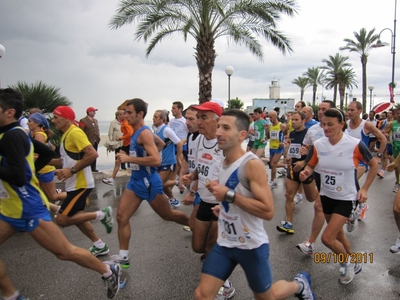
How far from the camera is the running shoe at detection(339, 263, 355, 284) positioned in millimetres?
3652

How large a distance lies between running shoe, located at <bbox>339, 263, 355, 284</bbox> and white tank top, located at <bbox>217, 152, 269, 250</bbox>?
1.71 m

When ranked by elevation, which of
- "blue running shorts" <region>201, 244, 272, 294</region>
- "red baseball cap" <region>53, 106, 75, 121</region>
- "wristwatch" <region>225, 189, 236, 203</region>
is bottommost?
"blue running shorts" <region>201, 244, 272, 294</region>

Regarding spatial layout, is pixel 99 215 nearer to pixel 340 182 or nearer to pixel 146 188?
pixel 146 188

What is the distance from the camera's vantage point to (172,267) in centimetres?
407

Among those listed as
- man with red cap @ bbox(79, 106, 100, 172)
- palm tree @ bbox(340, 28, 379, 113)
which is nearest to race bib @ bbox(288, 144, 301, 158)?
man with red cap @ bbox(79, 106, 100, 172)

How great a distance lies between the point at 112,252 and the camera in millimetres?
4543

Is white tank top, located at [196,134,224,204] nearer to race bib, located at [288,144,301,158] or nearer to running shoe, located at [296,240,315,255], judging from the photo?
running shoe, located at [296,240,315,255]

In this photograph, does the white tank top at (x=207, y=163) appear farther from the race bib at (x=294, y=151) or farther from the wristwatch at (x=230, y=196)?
the race bib at (x=294, y=151)

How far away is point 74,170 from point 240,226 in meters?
2.39

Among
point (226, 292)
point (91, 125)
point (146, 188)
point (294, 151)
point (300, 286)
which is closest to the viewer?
point (300, 286)

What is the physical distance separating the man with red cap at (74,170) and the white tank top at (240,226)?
218cm

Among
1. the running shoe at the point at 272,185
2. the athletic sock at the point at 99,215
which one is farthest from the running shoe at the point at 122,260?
the running shoe at the point at 272,185

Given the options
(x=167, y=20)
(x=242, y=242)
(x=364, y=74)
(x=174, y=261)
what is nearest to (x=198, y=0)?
(x=167, y=20)
